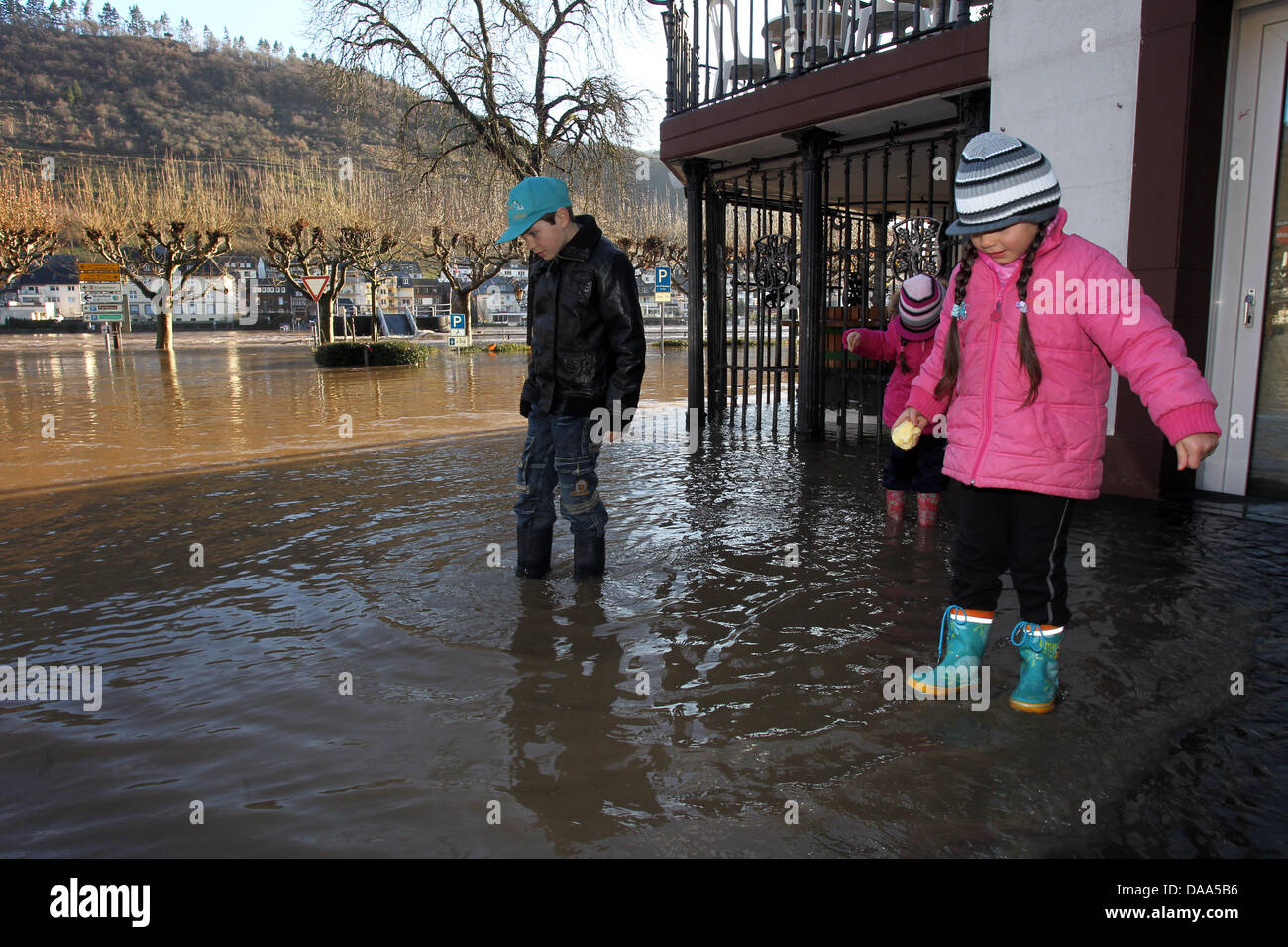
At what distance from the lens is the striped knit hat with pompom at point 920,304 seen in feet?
15.6

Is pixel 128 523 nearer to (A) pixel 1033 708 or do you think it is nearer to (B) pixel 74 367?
(A) pixel 1033 708

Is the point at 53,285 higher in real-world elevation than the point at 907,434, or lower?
higher

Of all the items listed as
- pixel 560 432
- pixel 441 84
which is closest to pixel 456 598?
pixel 560 432

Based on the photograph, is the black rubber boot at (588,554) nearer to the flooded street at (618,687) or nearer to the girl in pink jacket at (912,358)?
the flooded street at (618,687)

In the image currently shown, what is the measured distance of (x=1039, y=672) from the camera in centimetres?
273

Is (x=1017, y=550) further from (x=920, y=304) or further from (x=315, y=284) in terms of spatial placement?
(x=315, y=284)

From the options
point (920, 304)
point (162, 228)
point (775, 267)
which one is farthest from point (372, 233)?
point (920, 304)

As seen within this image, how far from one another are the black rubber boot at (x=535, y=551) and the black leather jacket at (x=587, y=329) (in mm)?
657

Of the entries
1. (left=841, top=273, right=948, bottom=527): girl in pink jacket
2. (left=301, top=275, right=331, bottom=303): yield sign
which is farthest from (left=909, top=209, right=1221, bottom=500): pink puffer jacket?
(left=301, top=275, right=331, bottom=303): yield sign

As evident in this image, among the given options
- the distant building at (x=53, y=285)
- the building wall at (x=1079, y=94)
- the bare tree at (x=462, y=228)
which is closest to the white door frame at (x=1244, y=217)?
the building wall at (x=1079, y=94)

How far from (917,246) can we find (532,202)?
4.84m

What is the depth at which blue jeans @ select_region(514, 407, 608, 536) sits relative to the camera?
13.0 ft

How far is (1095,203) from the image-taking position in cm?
556

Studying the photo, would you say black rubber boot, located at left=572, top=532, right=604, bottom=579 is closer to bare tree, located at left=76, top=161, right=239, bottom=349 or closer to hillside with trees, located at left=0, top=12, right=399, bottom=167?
bare tree, located at left=76, top=161, right=239, bottom=349
